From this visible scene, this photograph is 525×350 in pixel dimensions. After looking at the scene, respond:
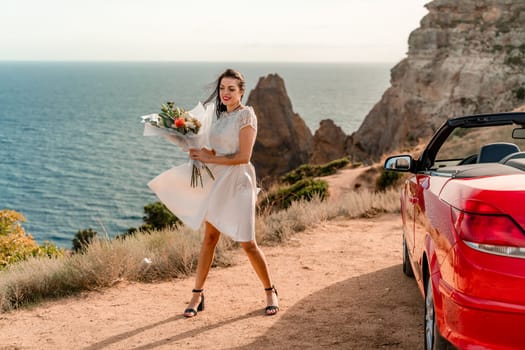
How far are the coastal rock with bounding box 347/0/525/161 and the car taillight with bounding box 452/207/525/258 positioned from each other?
38599 mm

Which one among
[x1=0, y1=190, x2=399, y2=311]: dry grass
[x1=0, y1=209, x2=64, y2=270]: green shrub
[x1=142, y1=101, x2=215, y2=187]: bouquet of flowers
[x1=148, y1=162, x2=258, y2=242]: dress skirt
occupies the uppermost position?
[x1=142, y1=101, x2=215, y2=187]: bouquet of flowers

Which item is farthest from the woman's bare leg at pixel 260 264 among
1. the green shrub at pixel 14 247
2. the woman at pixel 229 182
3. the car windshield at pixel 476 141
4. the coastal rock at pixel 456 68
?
the coastal rock at pixel 456 68

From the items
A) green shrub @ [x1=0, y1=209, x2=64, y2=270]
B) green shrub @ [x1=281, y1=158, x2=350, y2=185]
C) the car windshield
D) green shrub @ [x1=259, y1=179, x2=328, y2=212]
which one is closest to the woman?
green shrub @ [x1=0, y1=209, x2=64, y2=270]

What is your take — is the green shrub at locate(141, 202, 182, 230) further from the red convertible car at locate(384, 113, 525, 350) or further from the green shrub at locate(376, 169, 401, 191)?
the red convertible car at locate(384, 113, 525, 350)

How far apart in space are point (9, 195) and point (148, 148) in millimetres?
27189

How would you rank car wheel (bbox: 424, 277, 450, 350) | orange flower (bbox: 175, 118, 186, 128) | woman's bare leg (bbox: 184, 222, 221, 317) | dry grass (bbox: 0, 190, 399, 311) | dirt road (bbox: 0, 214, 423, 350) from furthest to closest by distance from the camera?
dry grass (bbox: 0, 190, 399, 311), woman's bare leg (bbox: 184, 222, 221, 317), orange flower (bbox: 175, 118, 186, 128), dirt road (bbox: 0, 214, 423, 350), car wheel (bbox: 424, 277, 450, 350)

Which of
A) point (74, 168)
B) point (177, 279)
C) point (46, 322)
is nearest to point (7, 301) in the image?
point (46, 322)

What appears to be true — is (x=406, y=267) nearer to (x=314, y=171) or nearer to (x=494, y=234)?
(x=494, y=234)

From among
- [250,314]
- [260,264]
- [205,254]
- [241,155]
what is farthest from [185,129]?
[250,314]

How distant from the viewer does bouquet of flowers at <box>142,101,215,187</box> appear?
5.95 metres

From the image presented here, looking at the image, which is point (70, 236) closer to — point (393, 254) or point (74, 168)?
point (74, 168)

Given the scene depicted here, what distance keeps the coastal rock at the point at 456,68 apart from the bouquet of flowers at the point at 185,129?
3608 centimetres

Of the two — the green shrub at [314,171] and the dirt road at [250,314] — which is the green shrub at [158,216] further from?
the dirt road at [250,314]

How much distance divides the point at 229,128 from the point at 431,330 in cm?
262
